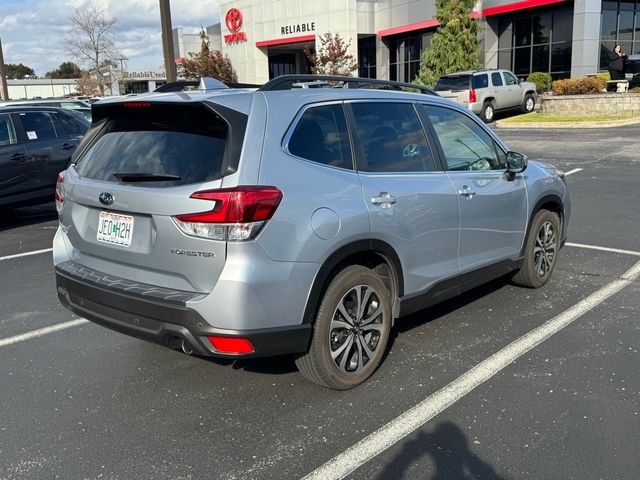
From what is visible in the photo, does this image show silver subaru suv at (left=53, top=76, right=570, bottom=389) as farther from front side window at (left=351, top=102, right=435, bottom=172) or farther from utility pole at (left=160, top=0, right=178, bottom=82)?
utility pole at (left=160, top=0, right=178, bottom=82)

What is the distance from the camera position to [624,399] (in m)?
3.57

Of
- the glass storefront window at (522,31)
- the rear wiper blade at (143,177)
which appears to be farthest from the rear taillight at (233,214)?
the glass storefront window at (522,31)

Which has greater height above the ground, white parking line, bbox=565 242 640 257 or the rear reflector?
the rear reflector

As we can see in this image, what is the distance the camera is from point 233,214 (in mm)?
3057

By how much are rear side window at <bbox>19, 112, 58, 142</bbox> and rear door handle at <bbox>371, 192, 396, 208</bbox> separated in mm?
7542

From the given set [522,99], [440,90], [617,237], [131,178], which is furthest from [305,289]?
[522,99]

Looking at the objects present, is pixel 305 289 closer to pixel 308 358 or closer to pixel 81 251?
pixel 308 358

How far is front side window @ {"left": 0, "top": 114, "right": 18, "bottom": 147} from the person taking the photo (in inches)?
360

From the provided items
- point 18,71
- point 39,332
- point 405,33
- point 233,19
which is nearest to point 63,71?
point 18,71

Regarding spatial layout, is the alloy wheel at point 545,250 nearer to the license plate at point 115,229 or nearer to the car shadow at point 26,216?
the license plate at point 115,229

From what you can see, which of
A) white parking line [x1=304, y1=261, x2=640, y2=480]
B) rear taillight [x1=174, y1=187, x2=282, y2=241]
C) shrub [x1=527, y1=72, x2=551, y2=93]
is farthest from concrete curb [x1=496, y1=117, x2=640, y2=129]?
rear taillight [x1=174, y1=187, x2=282, y2=241]

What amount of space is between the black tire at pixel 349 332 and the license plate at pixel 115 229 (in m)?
1.17

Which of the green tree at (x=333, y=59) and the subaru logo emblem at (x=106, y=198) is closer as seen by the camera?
the subaru logo emblem at (x=106, y=198)

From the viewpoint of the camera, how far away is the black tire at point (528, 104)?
80.5 ft
